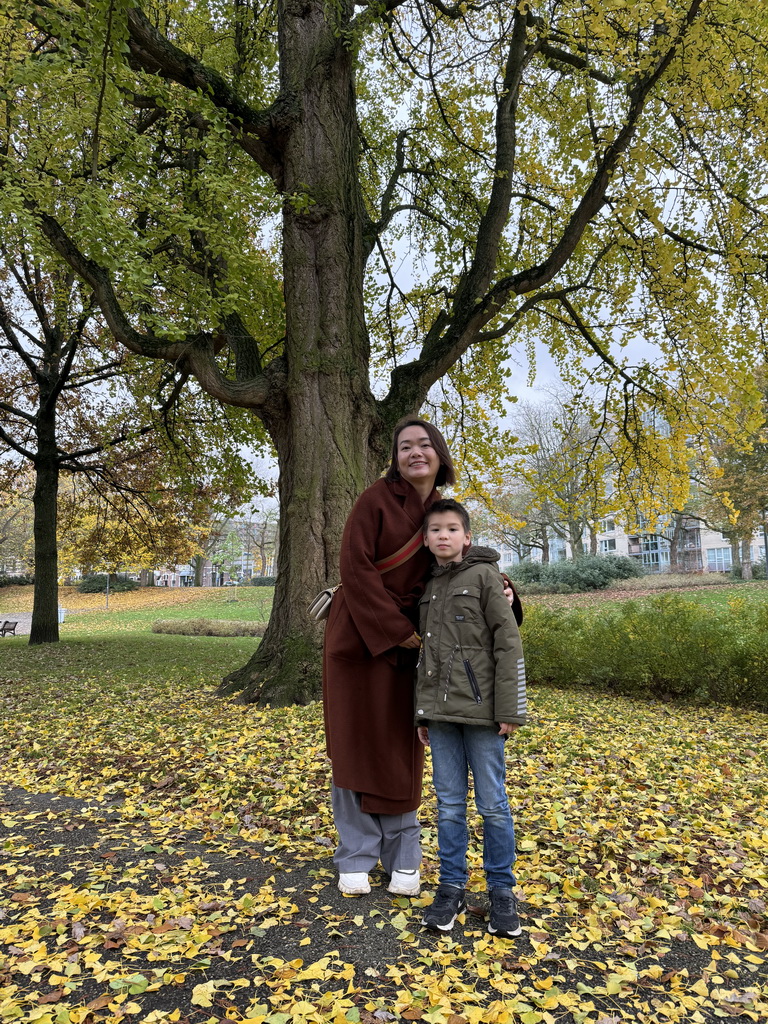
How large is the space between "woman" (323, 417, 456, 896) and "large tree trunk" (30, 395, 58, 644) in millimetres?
12868

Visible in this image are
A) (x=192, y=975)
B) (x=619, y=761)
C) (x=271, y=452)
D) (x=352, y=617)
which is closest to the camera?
(x=192, y=975)

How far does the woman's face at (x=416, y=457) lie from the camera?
3.10 metres

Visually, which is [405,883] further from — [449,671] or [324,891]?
[449,671]

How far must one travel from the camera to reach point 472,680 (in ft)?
8.77

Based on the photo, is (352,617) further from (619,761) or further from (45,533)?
(45,533)

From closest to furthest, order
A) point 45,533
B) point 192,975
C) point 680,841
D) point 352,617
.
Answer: point 192,975 < point 352,617 < point 680,841 < point 45,533

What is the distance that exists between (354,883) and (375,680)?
935mm

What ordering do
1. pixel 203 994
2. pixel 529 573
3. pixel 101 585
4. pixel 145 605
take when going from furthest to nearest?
pixel 101 585
pixel 145 605
pixel 529 573
pixel 203 994

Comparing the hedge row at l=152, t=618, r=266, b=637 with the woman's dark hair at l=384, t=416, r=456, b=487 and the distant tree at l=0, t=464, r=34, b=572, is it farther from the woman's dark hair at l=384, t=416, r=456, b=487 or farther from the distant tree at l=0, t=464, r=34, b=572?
the distant tree at l=0, t=464, r=34, b=572

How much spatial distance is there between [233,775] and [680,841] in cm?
289

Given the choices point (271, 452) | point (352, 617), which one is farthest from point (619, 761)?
point (271, 452)

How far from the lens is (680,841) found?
367 centimetres

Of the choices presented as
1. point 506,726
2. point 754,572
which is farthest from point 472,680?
point 754,572

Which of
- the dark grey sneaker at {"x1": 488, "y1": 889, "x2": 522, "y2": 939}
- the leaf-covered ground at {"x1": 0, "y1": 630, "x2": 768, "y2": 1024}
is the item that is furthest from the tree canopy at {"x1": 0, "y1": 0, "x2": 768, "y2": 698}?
the dark grey sneaker at {"x1": 488, "y1": 889, "x2": 522, "y2": 939}
